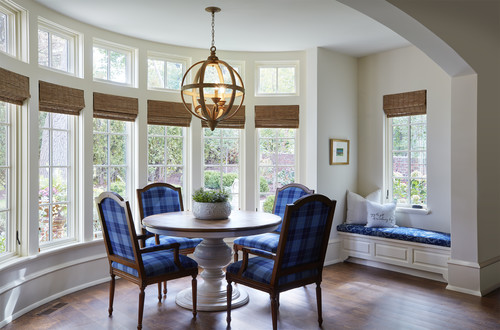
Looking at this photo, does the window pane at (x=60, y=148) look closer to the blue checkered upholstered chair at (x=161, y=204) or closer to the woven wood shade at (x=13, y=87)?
the woven wood shade at (x=13, y=87)

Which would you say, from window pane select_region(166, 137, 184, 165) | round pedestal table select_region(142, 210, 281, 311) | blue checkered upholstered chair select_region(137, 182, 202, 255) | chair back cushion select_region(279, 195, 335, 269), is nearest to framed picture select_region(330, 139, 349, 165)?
round pedestal table select_region(142, 210, 281, 311)

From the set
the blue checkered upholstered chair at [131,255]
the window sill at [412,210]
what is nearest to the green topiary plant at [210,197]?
the blue checkered upholstered chair at [131,255]

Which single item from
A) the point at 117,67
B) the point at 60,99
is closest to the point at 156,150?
the point at 117,67

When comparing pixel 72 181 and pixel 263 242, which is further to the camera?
pixel 72 181

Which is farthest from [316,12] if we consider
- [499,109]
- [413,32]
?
[499,109]

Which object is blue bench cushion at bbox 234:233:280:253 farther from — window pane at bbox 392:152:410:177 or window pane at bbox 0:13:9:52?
window pane at bbox 0:13:9:52

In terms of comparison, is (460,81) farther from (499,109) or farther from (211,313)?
(211,313)

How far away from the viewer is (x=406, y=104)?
511cm

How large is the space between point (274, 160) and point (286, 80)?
3.50 feet

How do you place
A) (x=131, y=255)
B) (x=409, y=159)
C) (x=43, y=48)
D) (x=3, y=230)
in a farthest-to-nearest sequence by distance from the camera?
(x=409, y=159), (x=43, y=48), (x=3, y=230), (x=131, y=255)

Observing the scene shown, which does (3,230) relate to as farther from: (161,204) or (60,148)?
(161,204)

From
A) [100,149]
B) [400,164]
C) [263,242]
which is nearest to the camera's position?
[263,242]

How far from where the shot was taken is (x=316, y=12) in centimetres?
392

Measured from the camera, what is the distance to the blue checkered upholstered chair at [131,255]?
120 inches
